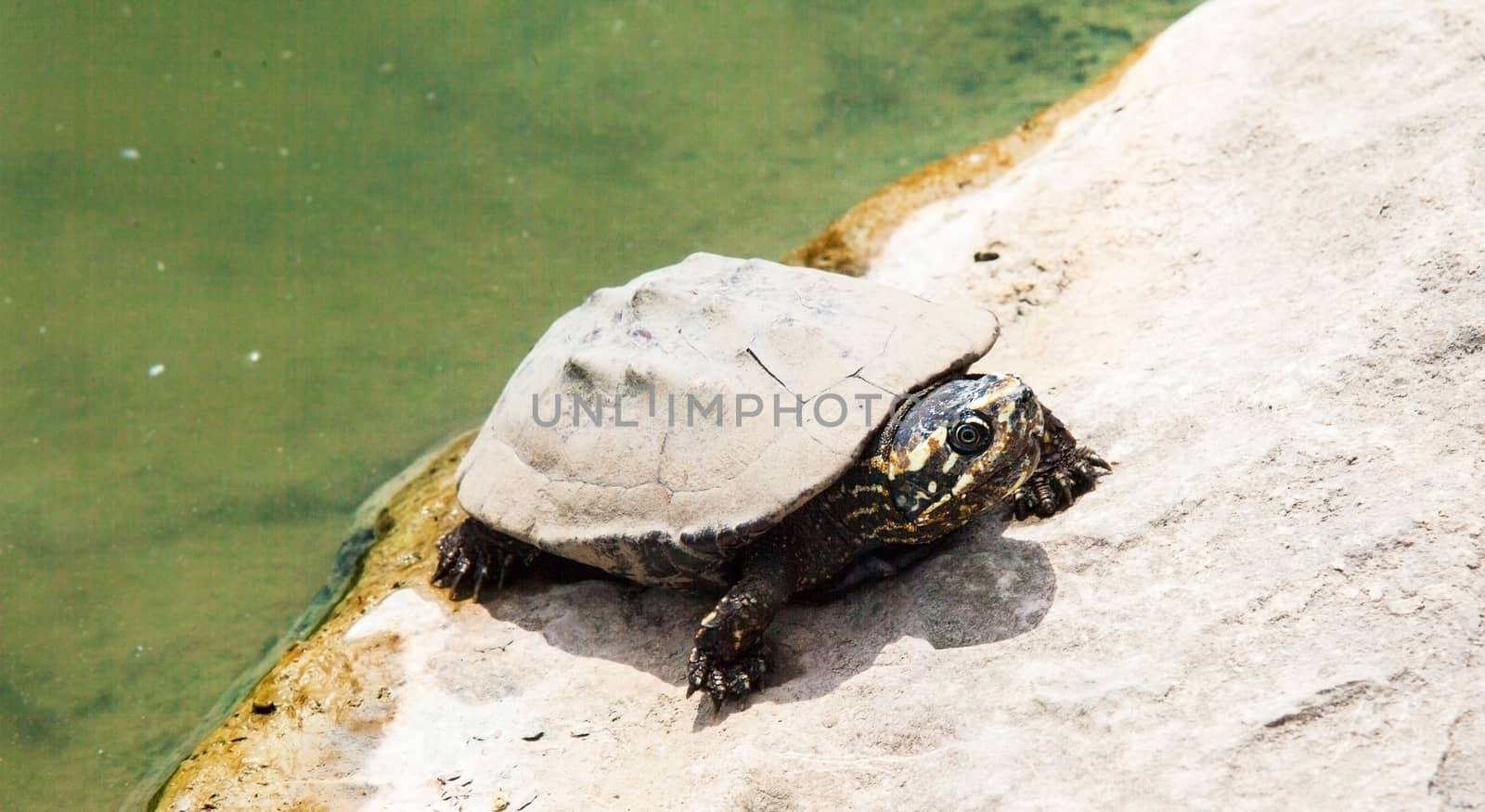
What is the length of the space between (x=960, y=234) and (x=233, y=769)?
4006mm

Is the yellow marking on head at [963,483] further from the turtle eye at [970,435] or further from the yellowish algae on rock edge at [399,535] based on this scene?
the yellowish algae on rock edge at [399,535]

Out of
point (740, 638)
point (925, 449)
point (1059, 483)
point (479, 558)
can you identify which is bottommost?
point (740, 638)

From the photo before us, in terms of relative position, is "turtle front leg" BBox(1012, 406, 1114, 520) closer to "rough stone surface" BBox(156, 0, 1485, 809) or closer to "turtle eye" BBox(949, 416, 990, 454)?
"rough stone surface" BBox(156, 0, 1485, 809)

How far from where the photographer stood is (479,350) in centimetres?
689

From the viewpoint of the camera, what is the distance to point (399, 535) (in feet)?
18.1

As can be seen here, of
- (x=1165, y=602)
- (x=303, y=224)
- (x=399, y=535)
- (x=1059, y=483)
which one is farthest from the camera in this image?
(x=303, y=224)

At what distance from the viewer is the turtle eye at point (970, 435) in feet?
12.9

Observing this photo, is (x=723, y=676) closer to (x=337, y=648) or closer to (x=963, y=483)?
(x=963, y=483)

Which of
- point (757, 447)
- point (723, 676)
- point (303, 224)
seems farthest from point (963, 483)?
point (303, 224)

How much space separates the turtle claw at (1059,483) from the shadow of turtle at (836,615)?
117 millimetres

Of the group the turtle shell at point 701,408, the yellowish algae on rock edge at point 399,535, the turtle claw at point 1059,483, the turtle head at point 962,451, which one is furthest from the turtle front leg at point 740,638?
the yellowish algae on rock edge at point 399,535

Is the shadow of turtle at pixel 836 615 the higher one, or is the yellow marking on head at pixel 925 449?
the yellow marking on head at pixel 925 449

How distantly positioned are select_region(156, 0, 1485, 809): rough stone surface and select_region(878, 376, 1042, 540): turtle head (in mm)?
293

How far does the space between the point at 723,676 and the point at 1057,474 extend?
4.32 ft
